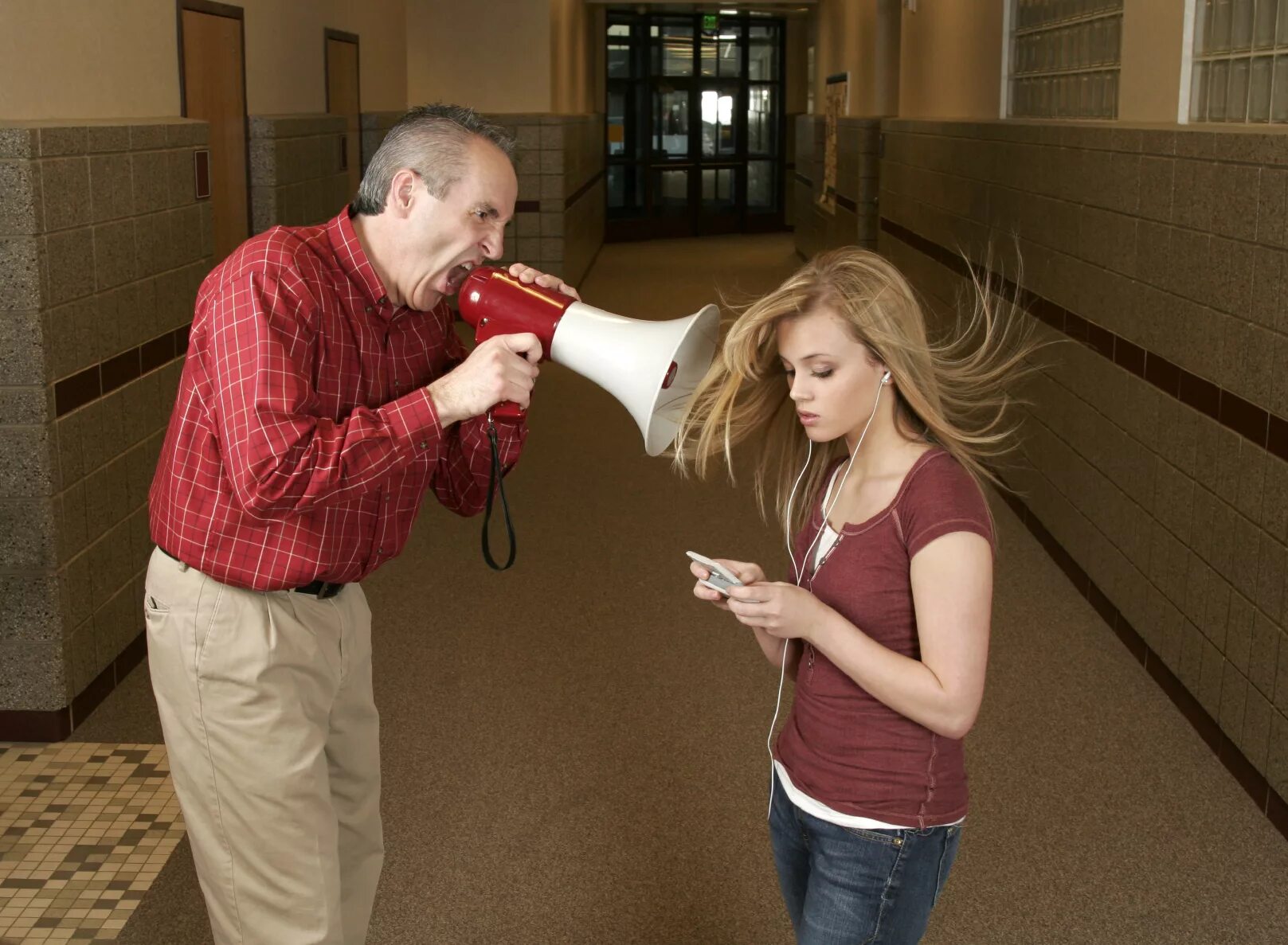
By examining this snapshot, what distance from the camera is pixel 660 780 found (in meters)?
3.16

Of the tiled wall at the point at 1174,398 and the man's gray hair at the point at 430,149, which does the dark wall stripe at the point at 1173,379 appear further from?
the man's gray hair at the point at 430,149

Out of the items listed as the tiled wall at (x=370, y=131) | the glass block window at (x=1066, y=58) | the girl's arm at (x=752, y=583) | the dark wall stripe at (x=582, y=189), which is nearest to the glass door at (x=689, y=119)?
the dark wall stripe at (x=582, y=189)

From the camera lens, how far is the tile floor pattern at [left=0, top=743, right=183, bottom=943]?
2.61 meters

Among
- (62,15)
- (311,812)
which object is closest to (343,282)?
(311,812)

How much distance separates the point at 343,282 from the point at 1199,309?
2.36m

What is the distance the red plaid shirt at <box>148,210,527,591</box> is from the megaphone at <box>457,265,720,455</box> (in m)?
0.12

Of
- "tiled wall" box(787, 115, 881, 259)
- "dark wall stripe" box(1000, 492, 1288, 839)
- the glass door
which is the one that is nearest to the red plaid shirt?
"dark wall stripe" box(1000, 492, 1288, 839)

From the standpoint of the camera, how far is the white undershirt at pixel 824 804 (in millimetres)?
1572

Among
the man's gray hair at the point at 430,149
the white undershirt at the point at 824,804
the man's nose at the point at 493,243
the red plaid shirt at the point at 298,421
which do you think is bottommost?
the white undershirt at the point at 824,804

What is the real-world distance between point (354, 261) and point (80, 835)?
5.61ft

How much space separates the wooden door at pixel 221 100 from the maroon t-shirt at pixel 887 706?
3.57 metres

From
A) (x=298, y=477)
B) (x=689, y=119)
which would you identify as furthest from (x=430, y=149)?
(x=689, y=119)

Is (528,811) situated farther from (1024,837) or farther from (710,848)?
(1024,837)

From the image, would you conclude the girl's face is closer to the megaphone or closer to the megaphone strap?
the megaphone
